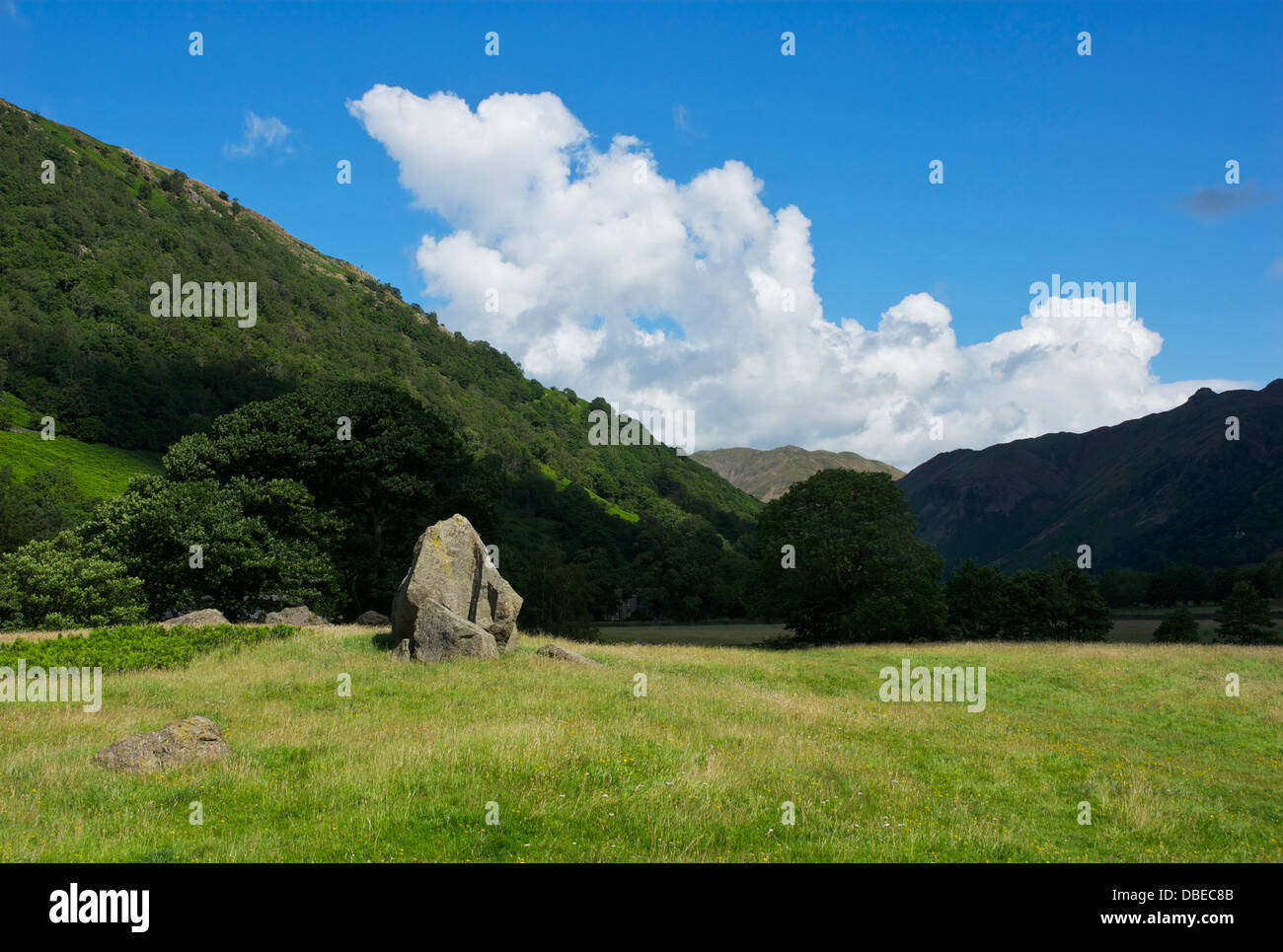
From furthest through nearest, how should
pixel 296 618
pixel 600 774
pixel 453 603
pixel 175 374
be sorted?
pixel 175 374, pixel 296 618, pixel 453 603, pixel 600 774

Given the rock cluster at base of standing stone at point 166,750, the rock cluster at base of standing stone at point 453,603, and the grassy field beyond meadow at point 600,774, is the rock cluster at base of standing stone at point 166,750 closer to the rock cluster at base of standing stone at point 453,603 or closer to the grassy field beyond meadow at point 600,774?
the grassy field beyond meadow at point 600,774

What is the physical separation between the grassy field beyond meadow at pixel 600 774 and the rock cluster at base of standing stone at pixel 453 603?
1.14 meters

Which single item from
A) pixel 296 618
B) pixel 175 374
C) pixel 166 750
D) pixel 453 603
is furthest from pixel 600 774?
pixel 175 374

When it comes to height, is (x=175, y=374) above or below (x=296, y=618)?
above

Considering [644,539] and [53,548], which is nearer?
[53,548]

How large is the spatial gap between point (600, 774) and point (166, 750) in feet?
22.2

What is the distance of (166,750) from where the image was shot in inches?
422

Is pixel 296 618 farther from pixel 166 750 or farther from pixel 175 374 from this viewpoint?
pixel 175 374

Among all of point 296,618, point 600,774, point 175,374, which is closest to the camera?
point 600,774

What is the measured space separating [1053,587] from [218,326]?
18270cm

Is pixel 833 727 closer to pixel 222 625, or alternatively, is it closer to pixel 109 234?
pixel 222 625

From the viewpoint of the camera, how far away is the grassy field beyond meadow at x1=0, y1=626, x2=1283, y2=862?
8352 millimetres
